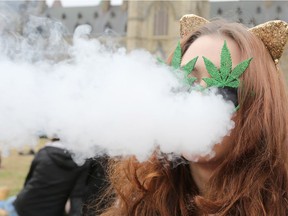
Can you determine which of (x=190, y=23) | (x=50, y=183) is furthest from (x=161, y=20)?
(x=190, y=23)

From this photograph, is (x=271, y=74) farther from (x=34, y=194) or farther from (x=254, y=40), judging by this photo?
(x=34, y=194)

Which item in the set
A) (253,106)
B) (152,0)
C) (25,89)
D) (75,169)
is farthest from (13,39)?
(152,0)

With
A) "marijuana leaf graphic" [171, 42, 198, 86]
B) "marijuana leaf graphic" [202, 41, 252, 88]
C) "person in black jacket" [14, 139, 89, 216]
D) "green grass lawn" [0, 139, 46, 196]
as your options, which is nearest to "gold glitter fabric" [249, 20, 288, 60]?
"marijuana leaf graphic" [202, 41, 252, 88]

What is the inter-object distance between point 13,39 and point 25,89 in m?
0.47

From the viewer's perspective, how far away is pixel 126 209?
7.32 ft

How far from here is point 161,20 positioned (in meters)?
42.7

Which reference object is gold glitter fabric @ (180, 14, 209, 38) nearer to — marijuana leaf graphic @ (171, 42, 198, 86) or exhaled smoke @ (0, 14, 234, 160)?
marijuana leaf graphic @ (171, 42, 198, 86)

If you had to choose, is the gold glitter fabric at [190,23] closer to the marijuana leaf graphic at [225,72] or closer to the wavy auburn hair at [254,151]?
the wavy auburn hair at [254,151]

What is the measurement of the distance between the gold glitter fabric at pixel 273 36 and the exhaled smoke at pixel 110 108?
0.37m

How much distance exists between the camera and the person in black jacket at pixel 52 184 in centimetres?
449

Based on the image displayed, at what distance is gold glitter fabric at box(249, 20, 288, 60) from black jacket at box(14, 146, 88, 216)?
2655 millimetres

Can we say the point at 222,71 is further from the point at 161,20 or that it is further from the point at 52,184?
the point at 161,20

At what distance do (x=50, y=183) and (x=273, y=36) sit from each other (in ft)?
9.86

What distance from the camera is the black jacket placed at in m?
4.49
